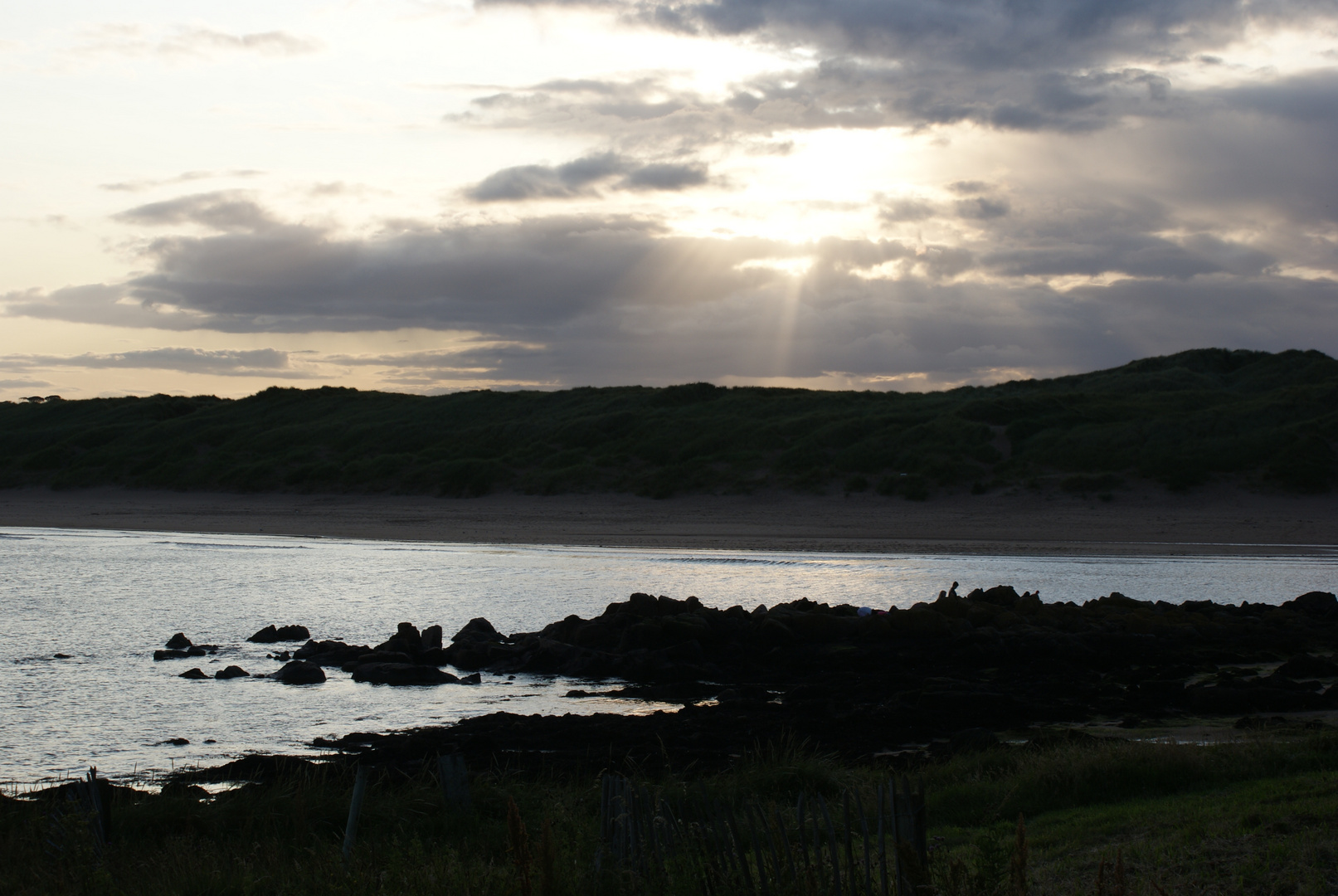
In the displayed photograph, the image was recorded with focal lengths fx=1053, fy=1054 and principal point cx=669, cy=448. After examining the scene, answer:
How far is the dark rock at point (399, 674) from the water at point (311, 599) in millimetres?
257

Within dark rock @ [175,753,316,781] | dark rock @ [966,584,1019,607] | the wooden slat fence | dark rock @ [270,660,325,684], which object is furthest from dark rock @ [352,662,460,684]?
dark rock @ [966,584,1019,607]

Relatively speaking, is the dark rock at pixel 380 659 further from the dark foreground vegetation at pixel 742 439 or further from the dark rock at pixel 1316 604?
the dark foreground vegetation at pixel 742 439

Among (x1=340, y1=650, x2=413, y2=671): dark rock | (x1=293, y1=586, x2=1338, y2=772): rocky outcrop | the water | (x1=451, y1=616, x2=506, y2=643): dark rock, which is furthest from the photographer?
(x1=451, y1=616, x2=506, y2=643): dark rock

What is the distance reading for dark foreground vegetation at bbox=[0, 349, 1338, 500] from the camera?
128ft

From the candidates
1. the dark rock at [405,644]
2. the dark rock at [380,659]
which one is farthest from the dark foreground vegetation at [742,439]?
the dark rock at [380,659]

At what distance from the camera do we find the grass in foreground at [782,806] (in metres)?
5.12

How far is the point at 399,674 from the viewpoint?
13.2m

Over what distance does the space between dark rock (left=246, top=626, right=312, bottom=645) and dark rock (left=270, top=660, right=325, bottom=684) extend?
116 inches

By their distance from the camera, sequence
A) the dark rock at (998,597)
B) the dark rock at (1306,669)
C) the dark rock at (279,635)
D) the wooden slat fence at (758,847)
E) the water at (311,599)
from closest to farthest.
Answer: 1. the wooden slat fence at (758,847)
2. the water at (311,599)
3. the dark rock at (1306,669)
4. the dark rock at (279,635)
5. the dark rock at (998,597)

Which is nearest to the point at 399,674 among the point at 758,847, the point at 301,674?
the point at 301,674

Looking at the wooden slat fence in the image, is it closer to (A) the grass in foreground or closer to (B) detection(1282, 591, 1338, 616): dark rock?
(A) the grass in foreground

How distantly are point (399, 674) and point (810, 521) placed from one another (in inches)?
926

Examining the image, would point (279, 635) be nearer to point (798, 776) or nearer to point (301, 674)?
point (301, 674)

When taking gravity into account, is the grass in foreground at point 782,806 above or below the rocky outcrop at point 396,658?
above
